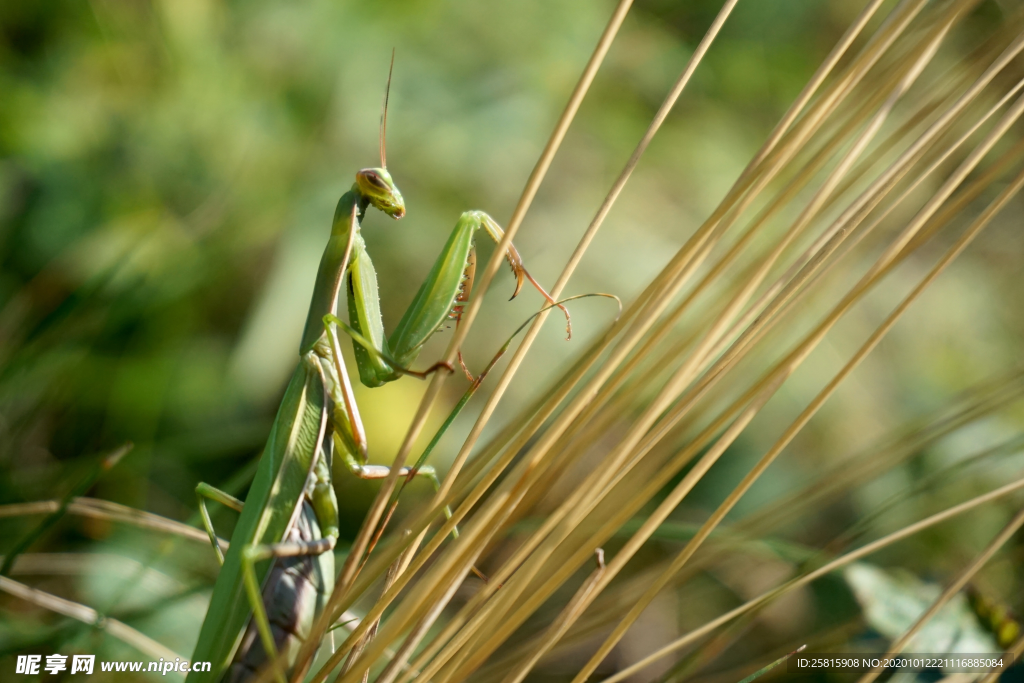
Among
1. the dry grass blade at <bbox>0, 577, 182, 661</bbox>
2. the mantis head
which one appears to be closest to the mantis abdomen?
the dry grass blade at <bbox>0, 577, 182, 661</bbox>

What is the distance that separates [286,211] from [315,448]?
149 cm

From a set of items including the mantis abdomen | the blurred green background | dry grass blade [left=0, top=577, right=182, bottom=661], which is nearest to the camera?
the mantis abdomen

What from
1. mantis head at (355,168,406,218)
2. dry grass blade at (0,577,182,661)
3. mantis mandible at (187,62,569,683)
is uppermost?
mantis head at (355,168,406,218)

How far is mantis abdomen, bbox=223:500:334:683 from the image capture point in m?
1.06

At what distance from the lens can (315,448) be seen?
3.94 feet

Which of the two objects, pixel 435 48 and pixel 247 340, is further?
pixel 435 48

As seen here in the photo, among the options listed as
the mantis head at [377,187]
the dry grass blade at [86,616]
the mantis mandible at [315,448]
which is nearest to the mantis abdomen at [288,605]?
the mantis mandible at [315,448]

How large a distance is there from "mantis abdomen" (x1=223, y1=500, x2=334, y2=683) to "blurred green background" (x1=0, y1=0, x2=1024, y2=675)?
678mm

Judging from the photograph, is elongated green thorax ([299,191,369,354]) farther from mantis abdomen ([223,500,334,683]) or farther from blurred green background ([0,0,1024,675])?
blurred green background ([0,0,1024,675])

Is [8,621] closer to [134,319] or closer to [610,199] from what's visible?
[134,319]

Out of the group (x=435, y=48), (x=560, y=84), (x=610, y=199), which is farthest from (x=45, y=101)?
(x=610, y=199)

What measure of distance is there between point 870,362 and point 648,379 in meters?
2.56

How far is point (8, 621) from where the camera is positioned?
1.49m

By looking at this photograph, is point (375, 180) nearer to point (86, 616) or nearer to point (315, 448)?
point (315, 448)
